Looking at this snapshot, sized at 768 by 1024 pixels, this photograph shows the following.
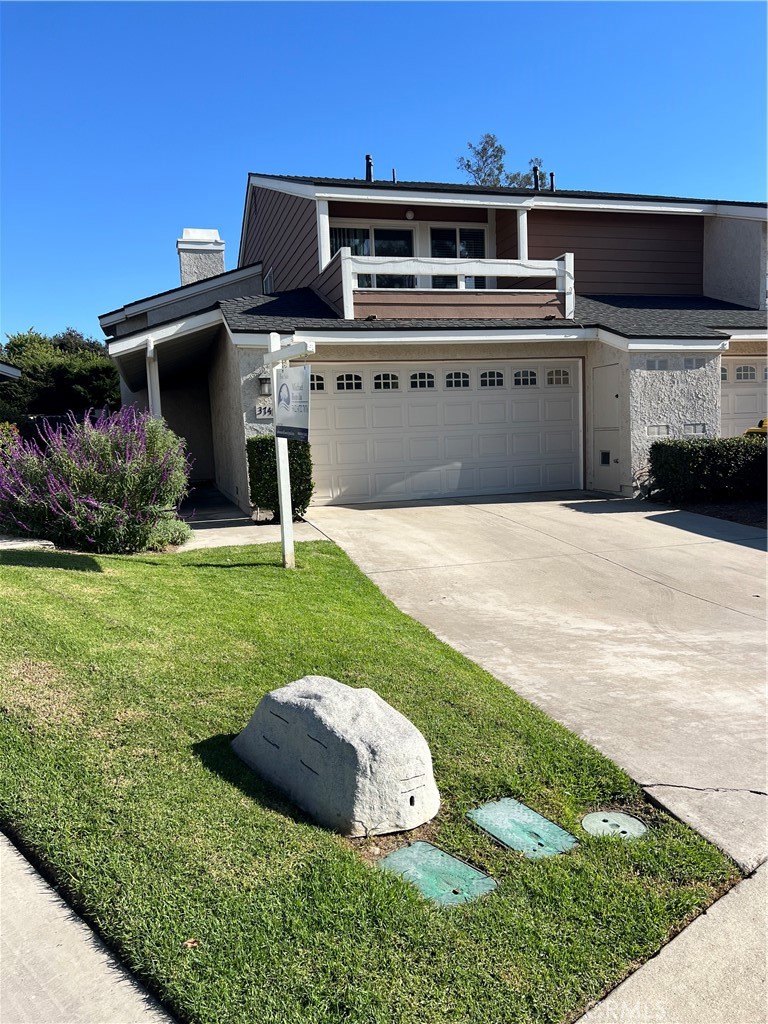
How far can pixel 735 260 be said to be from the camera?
53.8 ft

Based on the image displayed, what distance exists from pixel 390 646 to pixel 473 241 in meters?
12.3

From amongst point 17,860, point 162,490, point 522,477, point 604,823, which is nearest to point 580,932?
point 604,823

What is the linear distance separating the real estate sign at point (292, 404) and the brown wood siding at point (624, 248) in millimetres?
9590

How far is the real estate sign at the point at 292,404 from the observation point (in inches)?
286

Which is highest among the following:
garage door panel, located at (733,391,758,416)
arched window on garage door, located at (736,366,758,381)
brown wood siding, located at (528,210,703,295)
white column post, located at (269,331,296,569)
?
brown wood siding, located at (528,210,703,295)

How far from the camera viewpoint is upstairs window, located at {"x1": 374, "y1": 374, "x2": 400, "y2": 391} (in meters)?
13.0

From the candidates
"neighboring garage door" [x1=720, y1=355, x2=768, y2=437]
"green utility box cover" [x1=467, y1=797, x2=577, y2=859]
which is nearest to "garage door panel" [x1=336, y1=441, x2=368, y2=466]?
"neighboring garage door" [x1=720, y1=355, x2=768, y2=437]

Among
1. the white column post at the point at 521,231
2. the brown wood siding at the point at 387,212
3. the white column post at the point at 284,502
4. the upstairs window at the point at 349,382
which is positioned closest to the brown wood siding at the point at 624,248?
the white column post at the point at 521,231

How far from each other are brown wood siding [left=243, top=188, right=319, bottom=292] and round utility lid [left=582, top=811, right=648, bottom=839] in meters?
12.3

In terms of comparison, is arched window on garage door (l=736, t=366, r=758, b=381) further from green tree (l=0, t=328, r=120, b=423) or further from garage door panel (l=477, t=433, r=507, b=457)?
green tree (l=0, t=328, r=120, b=423)

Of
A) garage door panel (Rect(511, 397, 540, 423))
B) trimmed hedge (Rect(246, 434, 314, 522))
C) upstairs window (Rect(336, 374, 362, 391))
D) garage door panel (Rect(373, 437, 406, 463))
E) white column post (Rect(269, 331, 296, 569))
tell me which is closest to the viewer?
white column post (Rect(269, 331, 296, 569))

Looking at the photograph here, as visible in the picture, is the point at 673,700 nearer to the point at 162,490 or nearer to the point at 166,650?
the point at 166,650

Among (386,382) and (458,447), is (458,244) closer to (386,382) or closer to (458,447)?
(386,382)

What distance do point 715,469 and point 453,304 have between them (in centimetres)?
512
